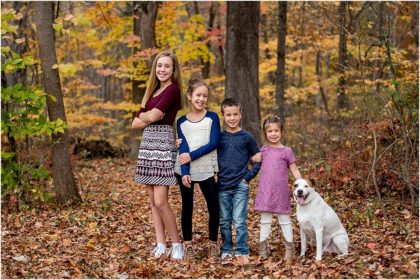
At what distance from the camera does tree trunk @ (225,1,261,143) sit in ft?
37.7

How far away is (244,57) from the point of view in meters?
11.5

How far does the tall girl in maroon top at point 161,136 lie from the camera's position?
589 centimetres

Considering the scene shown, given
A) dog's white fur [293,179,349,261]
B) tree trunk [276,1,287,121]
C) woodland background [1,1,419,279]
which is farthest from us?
tree trunk [276,1,287,121]

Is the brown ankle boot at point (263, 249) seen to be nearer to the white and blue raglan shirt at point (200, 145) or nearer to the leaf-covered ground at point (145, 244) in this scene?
the leaf-covered ground at point (145, 244)

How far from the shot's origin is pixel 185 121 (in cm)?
586

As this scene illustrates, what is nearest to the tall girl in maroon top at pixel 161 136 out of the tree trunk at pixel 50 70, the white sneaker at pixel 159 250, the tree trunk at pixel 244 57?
the white sneaker at pixel 159 250

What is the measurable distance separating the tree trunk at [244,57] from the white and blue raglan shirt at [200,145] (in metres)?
5.84

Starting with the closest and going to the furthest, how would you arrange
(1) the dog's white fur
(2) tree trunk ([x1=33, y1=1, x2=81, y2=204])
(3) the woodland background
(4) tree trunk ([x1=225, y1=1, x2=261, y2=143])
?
(1) the dog's white fur, (3) the woodland background, (2) tree trunk ([x1=33, y1=1, x2=81, y2=204]), (4) tree trunk ([x1=225, y1=1, x2=261, y2=143])

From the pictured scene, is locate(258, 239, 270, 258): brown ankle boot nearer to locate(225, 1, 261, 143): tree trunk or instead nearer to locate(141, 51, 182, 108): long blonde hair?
locate(141, 51, 182, 108): long blonde hair

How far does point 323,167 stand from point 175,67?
4.26m

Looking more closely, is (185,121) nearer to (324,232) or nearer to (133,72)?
(324,232)

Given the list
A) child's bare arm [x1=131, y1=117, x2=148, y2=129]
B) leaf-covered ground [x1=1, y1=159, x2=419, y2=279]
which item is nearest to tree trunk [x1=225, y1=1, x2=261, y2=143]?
leaf-covered ground [x1=1, y1=159, x2=419, y2=279]

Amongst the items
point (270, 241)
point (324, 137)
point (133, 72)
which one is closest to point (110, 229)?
point (270, 241)

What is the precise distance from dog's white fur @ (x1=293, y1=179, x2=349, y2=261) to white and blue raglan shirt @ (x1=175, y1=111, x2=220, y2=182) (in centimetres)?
95
